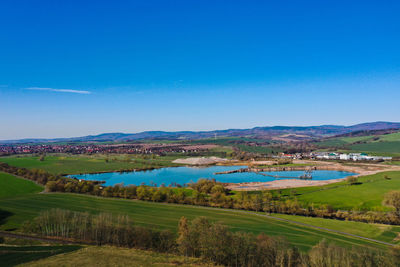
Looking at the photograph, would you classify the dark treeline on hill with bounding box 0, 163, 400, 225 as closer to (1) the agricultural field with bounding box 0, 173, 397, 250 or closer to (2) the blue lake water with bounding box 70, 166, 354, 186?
(1) the agricultural field with bounding box 0, 173, 397, 250

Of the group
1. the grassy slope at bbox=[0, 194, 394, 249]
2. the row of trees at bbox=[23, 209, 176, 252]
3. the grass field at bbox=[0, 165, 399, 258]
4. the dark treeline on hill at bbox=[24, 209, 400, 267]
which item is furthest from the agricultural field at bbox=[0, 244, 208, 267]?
the grassy slope at bbox=[0, 194, 394, 249]

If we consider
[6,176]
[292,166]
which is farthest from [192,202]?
[292,166]

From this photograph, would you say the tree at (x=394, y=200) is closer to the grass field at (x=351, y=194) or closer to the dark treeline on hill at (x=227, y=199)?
the grass field at (x=351, y=194)

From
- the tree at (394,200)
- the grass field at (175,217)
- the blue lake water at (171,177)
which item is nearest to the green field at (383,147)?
the blue lake water at (171,177)

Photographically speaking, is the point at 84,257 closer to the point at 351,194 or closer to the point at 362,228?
the point at 362,228

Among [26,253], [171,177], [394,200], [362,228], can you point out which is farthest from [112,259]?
[171,177]
